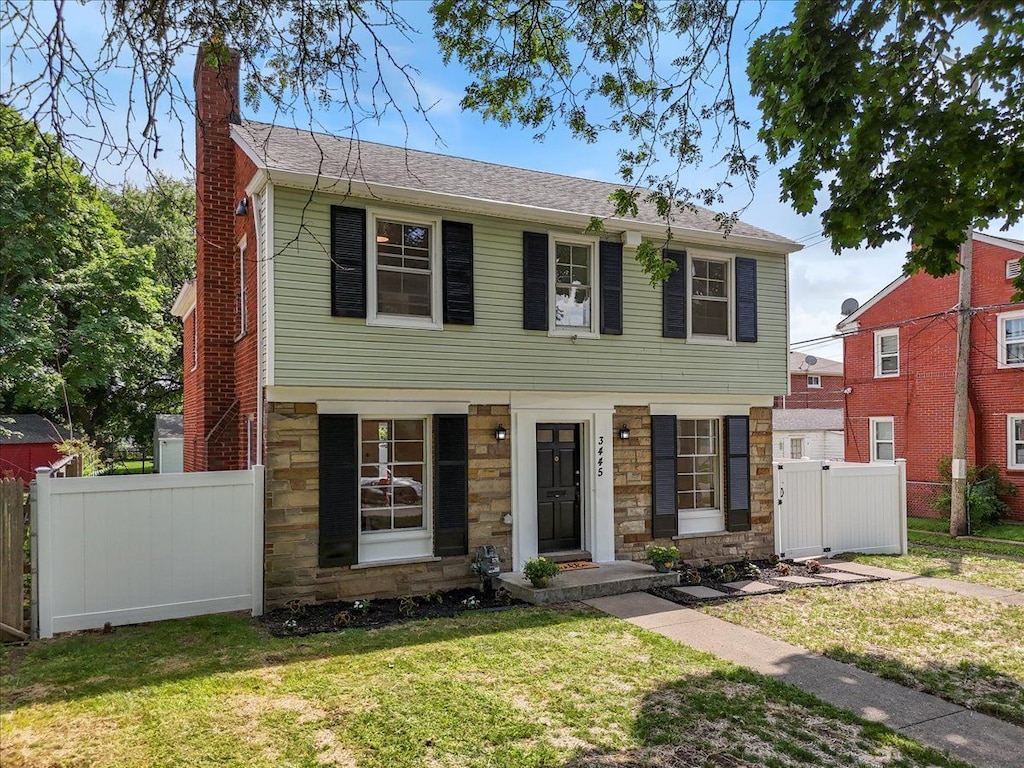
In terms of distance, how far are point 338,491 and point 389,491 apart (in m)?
0.80

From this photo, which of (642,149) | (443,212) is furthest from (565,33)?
(443,212)

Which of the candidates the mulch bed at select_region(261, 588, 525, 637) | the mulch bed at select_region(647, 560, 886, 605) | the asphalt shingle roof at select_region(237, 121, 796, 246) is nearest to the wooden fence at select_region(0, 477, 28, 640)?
the mulch bed at select_region(261, 588, 525, 637)

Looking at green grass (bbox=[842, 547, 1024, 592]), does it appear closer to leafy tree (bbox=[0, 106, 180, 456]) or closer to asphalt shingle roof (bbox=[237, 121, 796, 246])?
asphalt shingle roof (bbox=[237, 121, 796, 246])

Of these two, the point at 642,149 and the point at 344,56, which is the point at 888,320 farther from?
the point at 344,56

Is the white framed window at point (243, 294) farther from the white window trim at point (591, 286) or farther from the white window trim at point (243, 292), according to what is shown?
the white window trim at point (591, 286)

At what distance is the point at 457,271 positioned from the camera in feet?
29.4

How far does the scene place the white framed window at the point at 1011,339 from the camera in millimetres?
16531

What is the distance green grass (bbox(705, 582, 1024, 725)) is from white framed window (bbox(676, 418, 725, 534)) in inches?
79.7

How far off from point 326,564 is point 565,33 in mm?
6428

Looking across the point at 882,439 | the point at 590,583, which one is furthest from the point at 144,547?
the point at 882,439

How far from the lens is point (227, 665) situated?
5.90 meters

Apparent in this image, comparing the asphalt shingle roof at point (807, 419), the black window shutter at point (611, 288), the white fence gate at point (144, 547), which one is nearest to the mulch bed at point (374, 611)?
the white fence gate at point (144, 547)

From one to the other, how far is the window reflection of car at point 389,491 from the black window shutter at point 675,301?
15.1ft

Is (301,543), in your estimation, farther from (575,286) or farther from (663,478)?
(663,478)
